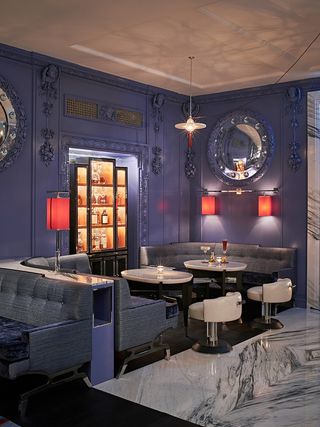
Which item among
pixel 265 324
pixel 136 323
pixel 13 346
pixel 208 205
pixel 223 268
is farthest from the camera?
pixel 208 205

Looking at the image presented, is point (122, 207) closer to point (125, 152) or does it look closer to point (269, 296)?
point (125, 152)

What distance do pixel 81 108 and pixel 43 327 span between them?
156 inches

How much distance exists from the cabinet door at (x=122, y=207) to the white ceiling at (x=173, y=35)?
5.28 ft

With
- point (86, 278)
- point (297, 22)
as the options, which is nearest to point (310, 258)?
point (297, 22)

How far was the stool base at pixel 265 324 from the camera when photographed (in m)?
6.41

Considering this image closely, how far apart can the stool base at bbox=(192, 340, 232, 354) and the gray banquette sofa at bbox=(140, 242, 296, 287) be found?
7.04 feet

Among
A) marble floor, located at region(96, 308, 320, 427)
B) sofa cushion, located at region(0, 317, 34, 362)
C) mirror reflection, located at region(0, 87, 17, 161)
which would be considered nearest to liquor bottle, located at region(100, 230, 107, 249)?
mirror reflection, located at region(0, 87, 17, 161)

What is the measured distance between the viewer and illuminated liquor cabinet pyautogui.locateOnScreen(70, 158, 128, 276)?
7422 mm

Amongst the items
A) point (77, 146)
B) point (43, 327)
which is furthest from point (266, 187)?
point (43, 327)

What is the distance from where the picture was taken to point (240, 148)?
8547 millimetres

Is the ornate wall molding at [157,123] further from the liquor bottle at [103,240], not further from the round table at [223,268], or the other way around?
the round table at [223,268]

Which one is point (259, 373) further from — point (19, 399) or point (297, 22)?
point (297, 22)

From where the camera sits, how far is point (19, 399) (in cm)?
403

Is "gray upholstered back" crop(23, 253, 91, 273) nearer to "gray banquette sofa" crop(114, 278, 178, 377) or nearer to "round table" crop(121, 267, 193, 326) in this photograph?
"round table" crop(121, 267, 193, 326)
